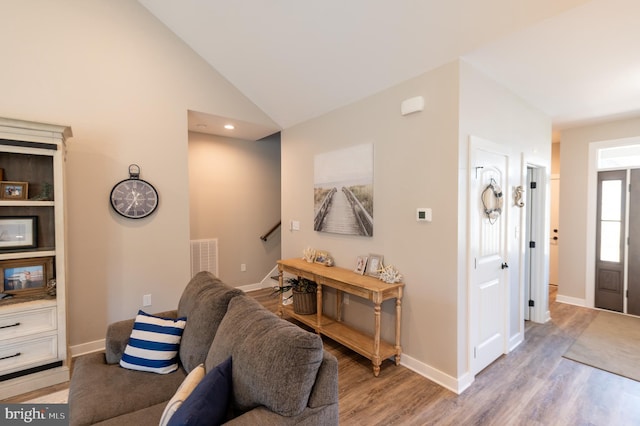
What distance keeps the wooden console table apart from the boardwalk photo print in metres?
0.51

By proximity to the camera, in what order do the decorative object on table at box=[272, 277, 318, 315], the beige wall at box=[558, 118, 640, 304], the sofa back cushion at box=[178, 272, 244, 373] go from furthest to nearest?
the beige wall at box=[558, 118, 640, 304] < the decorative object on table at box=[272, 277, 318, 315] < the sofa back cushion at box=[178, 272, 244, 373]

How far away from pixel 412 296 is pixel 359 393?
92cm

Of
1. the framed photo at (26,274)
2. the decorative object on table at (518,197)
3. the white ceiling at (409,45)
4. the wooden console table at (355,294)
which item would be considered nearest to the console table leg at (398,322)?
the wooden console table at (355,294)

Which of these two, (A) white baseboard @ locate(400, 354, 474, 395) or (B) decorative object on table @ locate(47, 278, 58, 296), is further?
(B) decorative object on table @ locate(47, 278, 58, 296)

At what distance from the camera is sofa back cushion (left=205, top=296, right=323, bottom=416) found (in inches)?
45.4

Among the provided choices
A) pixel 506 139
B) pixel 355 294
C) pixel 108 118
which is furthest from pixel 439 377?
pixel 108 118

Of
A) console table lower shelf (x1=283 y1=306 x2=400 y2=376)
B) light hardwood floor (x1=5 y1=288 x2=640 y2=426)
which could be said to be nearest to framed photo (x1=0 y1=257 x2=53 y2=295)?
light hardwood floor (x1=5 y1=288 x2=640 y2=426)

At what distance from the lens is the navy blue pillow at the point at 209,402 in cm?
104

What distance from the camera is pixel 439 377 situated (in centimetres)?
242

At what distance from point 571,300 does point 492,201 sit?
313 centimetres

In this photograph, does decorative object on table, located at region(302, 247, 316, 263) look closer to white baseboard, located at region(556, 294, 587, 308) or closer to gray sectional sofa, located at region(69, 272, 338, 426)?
gray sectional sofa, located at region(69, 272, 338, 426)

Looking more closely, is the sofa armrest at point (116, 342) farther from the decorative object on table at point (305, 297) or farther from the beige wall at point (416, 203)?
the beige wall at point (416, 203)

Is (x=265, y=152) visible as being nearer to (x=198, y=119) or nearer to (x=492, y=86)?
(x=198, y=119)

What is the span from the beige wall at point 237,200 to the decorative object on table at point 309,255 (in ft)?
5.59
